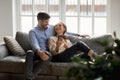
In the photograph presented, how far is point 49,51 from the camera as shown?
4195 mm

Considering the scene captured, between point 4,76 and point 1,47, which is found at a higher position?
point 1,47

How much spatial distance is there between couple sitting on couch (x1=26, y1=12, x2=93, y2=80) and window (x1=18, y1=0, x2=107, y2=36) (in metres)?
1.10

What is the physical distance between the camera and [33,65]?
3879 millimetres

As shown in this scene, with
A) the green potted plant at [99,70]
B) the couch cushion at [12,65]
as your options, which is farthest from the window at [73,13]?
the green potted plant at [99,70]

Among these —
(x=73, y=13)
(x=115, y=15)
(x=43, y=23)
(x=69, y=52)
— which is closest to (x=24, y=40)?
(x=43, y=23)

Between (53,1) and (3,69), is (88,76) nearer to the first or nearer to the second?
(3,69)

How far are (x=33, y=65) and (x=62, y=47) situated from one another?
1.84ft

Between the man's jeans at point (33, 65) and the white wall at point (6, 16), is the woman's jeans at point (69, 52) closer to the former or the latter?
the man's jeans at point (33, 65)

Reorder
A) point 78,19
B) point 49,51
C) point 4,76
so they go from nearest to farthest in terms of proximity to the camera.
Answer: point 49,51
point 4,76
point 78,19

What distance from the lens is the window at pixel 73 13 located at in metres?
5.27

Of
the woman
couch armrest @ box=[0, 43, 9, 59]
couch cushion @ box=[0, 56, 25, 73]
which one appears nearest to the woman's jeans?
the woman

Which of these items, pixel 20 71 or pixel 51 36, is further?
pixel 51 36

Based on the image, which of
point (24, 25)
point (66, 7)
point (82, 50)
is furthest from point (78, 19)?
point (82, 50)

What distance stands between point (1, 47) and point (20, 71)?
0.57 metres
